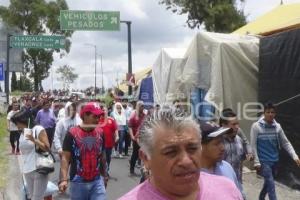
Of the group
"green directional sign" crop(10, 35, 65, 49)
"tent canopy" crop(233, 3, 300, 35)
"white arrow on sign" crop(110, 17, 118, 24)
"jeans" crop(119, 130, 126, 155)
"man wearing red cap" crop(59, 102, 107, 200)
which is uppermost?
"white arrow on sign" crop(110, 17, 118, 24)

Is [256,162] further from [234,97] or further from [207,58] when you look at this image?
[207,58]

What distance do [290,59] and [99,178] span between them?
5669 mm

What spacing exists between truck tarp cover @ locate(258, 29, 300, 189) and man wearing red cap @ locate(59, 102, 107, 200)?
5.15 meters

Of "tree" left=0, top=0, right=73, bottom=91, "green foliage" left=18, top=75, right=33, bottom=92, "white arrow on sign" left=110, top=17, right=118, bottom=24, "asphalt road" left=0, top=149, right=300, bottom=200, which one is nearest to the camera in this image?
"asphalt road" left=0, top=149, right=300, bottom=200

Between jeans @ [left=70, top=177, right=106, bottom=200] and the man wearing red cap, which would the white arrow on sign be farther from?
jeans @ [left=70, top=177, right=106, bottom=200]

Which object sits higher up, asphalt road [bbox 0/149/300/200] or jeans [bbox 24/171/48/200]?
jeans [bbox 24/171/48/200]

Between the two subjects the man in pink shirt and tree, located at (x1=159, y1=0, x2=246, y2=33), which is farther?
tree, located at (x1=159, y1=0, x2=246, y2=33)

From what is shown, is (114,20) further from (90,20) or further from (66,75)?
(66,75)

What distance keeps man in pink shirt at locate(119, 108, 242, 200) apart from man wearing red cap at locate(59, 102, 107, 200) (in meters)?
3.41

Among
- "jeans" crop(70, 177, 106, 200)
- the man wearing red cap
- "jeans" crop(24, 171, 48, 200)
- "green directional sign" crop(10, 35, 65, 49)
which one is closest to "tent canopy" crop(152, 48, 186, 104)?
"jeans" crop(24, 171, 48, 200)

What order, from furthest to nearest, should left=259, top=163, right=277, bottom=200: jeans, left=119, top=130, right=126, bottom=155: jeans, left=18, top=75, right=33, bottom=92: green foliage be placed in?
left=18, top=75, right=33, bottom=92: green foliage
left=119, top=130, right=126, bottom=155: jeans
left=259, top=163, right=277, bottom=200: jeans

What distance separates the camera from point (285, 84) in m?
10.7

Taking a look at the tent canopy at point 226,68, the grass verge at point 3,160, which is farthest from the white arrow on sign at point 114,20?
the tent canopy at point 226,68

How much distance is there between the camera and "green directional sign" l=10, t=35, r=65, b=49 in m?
32.0
